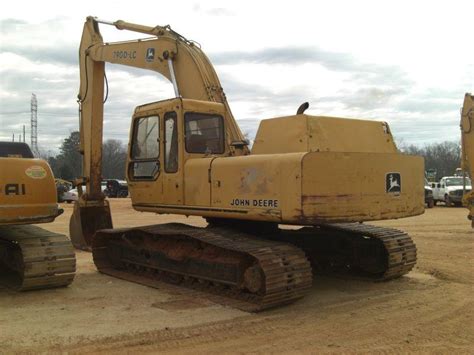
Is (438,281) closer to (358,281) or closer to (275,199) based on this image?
(358,281)

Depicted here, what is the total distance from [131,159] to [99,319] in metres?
3.39

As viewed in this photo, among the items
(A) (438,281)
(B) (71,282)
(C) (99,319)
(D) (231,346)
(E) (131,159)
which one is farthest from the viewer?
(E) (131,159)

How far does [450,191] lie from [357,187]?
24.0 m

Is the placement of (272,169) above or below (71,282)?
above

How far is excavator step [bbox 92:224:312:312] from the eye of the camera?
660cm

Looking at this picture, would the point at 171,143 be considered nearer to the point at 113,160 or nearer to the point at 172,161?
the point at 172,161

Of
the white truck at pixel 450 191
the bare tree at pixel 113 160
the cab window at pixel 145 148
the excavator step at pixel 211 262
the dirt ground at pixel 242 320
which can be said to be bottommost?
the dirt ground at pixel 242 320

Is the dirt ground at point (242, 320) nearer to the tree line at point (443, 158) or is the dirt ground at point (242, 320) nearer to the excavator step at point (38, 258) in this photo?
the excavator step at point (38, 258)

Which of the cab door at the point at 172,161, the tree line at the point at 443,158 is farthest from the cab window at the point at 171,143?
the tree line at the point at 443,158

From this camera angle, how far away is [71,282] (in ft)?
26.2

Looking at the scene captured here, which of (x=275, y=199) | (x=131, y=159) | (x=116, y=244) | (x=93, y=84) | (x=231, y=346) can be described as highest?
(x=93, y=84)

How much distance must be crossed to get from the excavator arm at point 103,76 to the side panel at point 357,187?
3.13 metres

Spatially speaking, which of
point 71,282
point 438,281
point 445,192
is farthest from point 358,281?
point 445,192

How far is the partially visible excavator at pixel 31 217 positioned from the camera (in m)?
7.22
